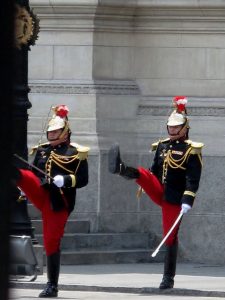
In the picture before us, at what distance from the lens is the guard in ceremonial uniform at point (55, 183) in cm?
869

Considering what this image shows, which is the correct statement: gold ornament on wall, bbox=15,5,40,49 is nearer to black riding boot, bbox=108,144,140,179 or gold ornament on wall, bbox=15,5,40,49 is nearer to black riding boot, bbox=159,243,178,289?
black riding boot, bbox=108,144,140,179

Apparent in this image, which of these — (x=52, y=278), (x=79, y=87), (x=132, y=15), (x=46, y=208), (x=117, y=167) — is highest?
(x=132, y=15)

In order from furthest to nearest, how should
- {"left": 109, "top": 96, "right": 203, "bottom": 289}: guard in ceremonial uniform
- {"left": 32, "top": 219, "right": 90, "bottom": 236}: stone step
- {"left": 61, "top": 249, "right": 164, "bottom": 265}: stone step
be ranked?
{"left": 32, "top": 219, "right": 90, "bottom": 236}: stone step < {"left": 61, "top": 249, "right": 164, "bottom": 265}: stone step < {"left": 109, "top": 96, "right": 203, "bottom": 289}: guard in ceremonial uniform

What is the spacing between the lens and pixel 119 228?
505 inches

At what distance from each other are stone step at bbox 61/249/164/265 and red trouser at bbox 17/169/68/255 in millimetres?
2960

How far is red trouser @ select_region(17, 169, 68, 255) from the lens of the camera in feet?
28.5

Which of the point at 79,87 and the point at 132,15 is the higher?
the point at 132,15

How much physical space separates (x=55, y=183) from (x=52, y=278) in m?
0.80

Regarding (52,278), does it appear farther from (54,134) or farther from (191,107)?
(191,107)

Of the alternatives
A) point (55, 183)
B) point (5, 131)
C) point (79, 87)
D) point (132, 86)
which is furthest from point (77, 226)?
point (5, 131)

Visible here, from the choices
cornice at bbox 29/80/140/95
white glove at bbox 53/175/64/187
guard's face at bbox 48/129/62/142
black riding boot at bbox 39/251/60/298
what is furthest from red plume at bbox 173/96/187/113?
cornice at bbox 29/80/140/95

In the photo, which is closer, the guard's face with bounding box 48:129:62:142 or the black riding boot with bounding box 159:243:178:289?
the guard's face with bounding box 48:129:62:142

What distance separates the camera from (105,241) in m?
12.4

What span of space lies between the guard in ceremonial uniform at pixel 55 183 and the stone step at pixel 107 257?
293 centimetres
